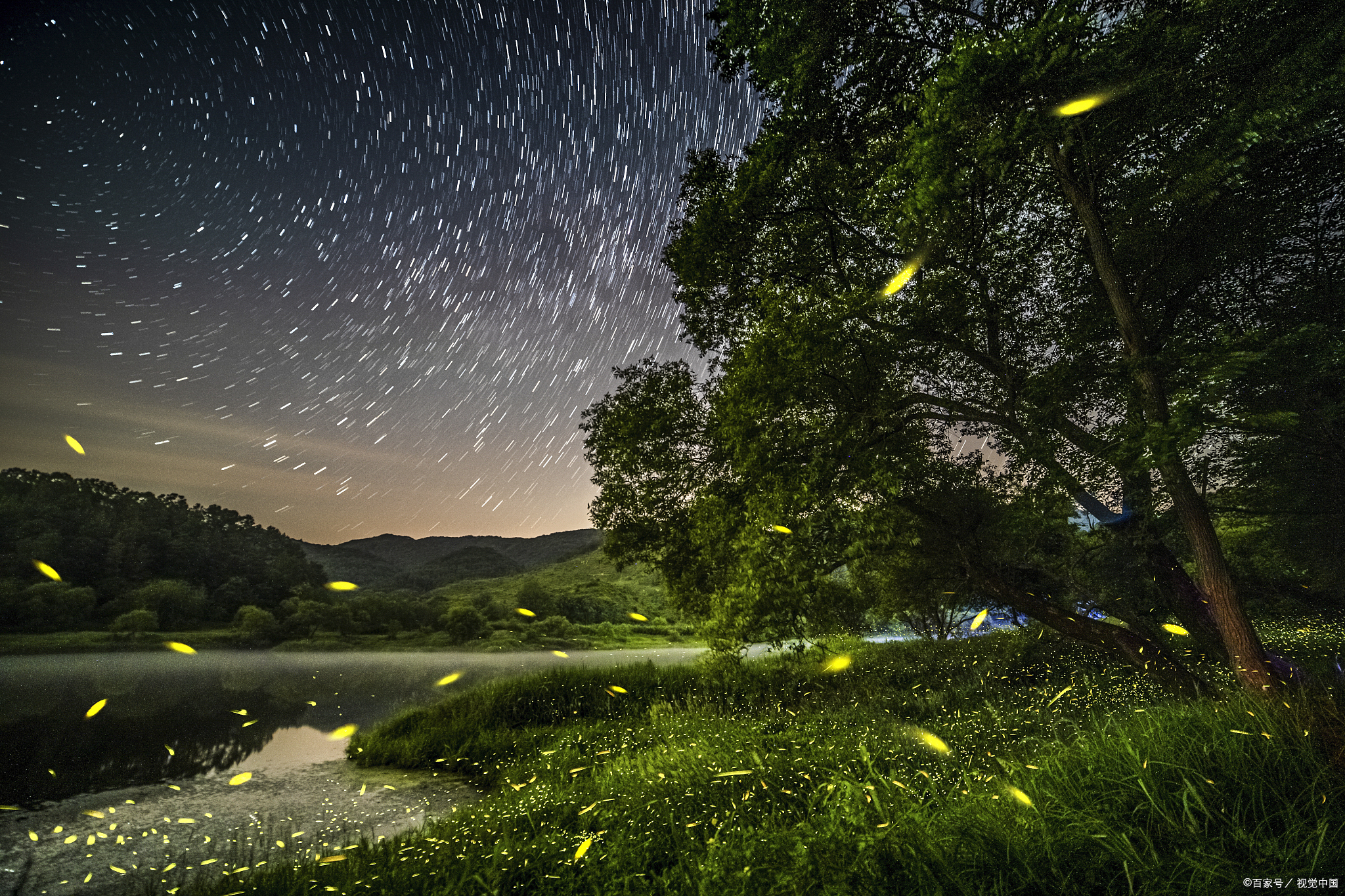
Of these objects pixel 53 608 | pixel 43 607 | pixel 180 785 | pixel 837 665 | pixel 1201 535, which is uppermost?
pixel 1201 535

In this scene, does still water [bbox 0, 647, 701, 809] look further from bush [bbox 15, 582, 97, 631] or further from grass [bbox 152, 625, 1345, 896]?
bush [bbox 15, 582, 97, 631]

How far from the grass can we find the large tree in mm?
3110

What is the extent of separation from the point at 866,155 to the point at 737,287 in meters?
3.88

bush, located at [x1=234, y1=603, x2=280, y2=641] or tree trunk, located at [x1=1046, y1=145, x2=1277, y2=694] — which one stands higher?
tree trunk, located at [x1=1046, y1=145, x2=1277, y2=694]

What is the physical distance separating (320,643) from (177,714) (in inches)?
2223

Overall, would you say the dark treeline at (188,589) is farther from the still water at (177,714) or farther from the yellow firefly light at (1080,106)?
the yellow firefly light at (1080,106)

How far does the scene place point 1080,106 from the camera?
701 cm

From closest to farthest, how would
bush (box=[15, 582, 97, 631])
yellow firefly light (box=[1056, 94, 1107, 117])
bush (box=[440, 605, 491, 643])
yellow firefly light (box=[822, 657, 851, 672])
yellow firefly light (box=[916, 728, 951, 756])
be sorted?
yellow firefly light (box=[1056, 94, 1107, 117]) → yellow firefly light (box=[916, 728, 951, 756]) → yellow firefly light (box=[822, 657, 851, 672]) → bush (box=[15, 582, 97, 631]) → bush (box=[440, 605, 491, 643])

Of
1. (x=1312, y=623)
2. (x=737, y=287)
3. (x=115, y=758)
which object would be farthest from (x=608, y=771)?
(x=1312, y=623)

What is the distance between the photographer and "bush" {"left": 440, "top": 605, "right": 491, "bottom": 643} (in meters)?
72.9

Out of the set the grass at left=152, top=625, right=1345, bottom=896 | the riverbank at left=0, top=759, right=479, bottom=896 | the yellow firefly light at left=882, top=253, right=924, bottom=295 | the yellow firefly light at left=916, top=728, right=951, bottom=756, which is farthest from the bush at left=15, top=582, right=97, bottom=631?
the yellow firefly light at left=882, top=253, right=924, bottom=295

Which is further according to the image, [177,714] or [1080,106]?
[177,714]
